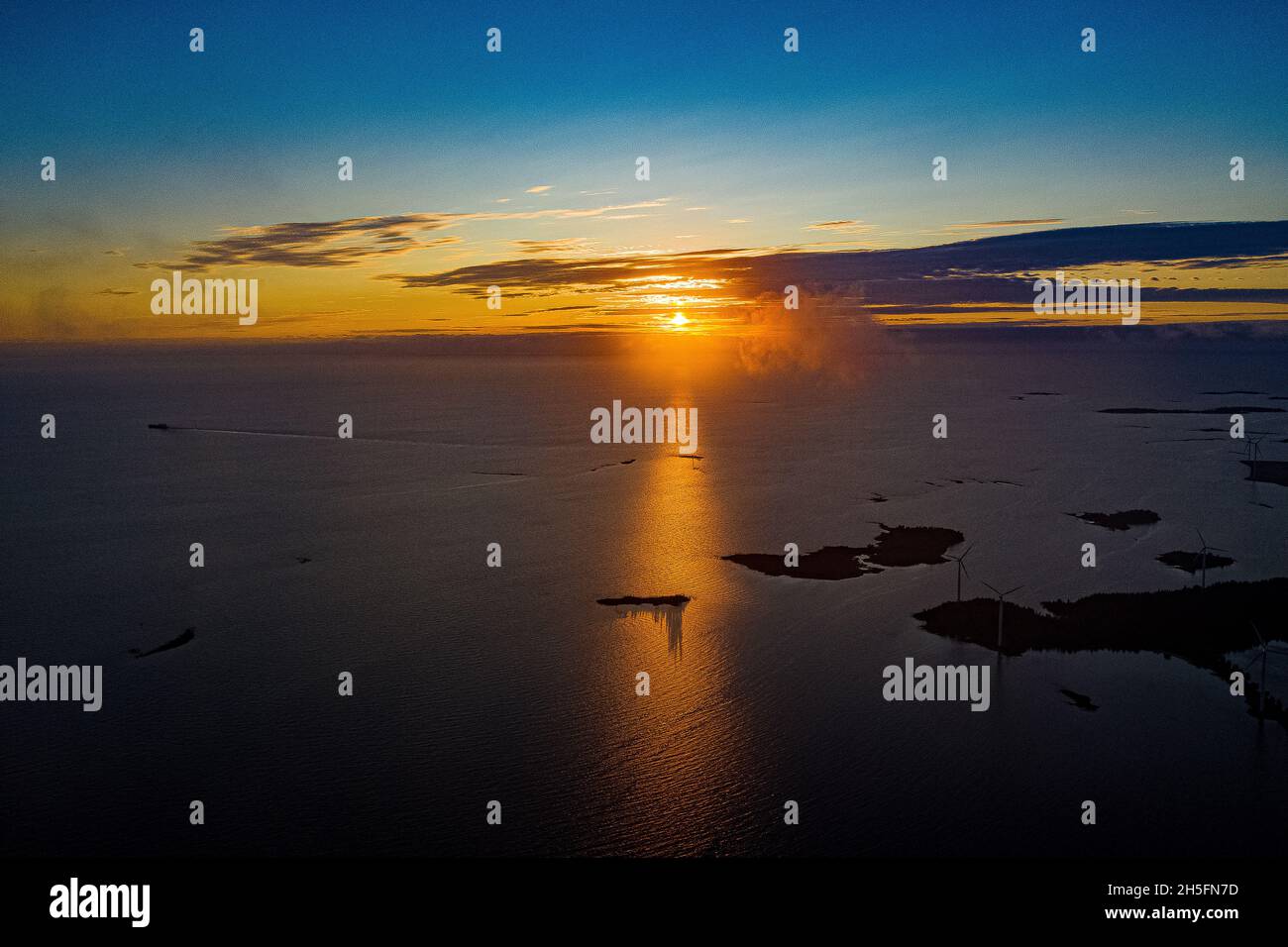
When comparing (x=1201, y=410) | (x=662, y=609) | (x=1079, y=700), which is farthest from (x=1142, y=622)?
(x=1201, y=410)

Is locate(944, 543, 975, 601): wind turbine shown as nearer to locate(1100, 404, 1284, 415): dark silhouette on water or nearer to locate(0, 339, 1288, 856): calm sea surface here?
locate(0, 339, 1288, 856): calm sea surface

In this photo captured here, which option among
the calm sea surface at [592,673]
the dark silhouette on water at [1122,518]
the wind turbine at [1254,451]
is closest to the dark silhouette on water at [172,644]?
the calm sea surface at [592,673]

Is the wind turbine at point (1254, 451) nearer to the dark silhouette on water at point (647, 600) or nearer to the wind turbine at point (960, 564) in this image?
the wind turbine at point (960, 564)

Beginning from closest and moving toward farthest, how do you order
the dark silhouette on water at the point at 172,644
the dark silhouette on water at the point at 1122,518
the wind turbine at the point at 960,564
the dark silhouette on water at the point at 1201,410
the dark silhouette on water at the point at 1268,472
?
the dark silhouette on water at the point at 172,644, the wind turbine at the point at 960,564, the dark silhouette on water at the point at 1122,518, the dark silhouette on water at the point at 1268,472, the dark silhouette on water at the point at 1201,410

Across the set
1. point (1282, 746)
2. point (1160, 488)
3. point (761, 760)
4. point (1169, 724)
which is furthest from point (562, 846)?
point (1160, 488)

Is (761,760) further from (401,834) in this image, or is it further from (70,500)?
(70,500)

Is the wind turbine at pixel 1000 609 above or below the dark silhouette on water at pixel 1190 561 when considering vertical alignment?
below

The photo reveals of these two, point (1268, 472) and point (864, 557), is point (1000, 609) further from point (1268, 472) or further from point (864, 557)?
point (1268, 472)
